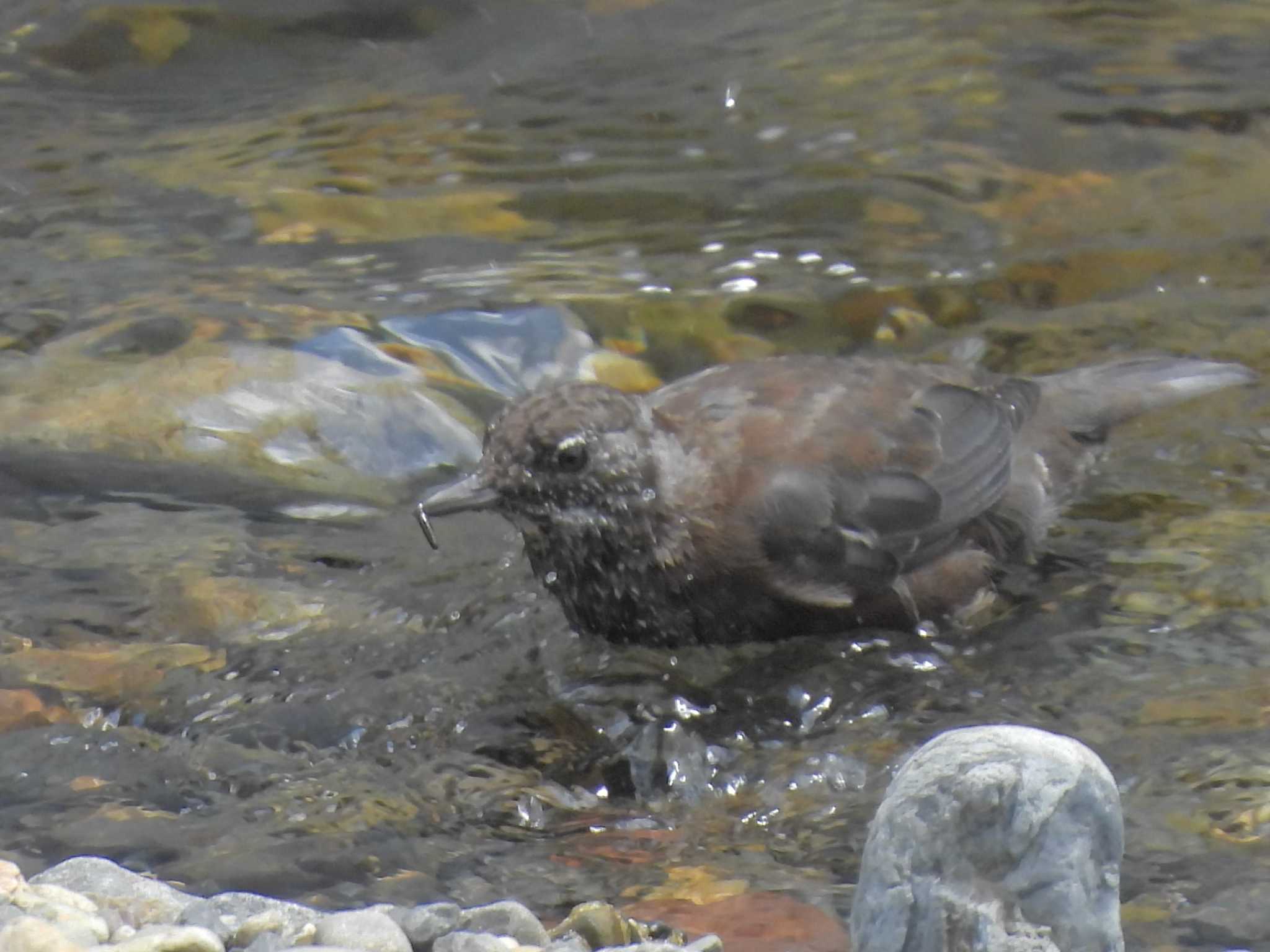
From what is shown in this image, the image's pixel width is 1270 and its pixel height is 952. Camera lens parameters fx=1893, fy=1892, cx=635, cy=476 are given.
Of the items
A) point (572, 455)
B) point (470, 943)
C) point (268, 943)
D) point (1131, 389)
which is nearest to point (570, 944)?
point (470, 943)

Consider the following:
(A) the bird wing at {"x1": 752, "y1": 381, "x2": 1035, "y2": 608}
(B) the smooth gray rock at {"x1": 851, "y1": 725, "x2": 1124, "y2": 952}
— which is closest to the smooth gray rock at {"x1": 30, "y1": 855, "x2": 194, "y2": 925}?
(B) the smooth gray rock at {"x1": 851, "y1": 725, "x2": 1124, "y2": 952}

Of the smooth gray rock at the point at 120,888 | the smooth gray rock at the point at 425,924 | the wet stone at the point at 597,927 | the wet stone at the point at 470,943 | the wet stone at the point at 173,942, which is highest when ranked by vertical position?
the wet stone at the point at 173,942

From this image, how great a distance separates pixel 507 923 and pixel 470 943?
17 centimetres

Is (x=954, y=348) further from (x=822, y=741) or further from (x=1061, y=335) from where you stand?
(x=822, y=741)

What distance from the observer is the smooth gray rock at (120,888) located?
3.72 m

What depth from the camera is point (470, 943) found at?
141 inches

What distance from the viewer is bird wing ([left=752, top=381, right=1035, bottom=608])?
608cm

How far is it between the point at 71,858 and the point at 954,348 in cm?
510

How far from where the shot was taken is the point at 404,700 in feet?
18.0

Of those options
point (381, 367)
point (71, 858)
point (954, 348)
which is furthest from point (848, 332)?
point (71, 858)

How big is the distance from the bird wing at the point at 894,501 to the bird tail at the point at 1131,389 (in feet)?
0.94

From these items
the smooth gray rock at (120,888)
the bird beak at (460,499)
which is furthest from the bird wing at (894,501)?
the smooth gray rock at (120,888)

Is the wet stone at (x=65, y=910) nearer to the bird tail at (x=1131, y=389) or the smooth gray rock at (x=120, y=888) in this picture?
the smooth gray rock at (x=120, y=888)

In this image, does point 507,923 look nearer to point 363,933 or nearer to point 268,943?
point 363,933
